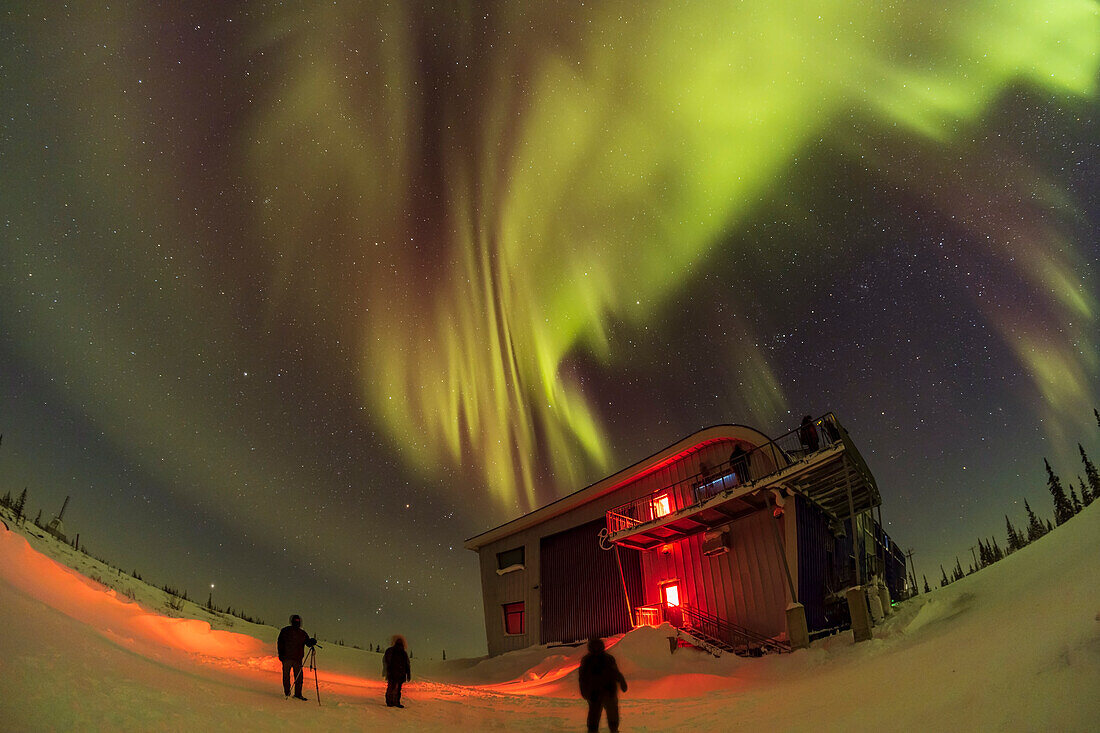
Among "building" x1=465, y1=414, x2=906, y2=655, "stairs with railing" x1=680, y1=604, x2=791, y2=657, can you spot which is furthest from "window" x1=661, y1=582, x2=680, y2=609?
"stairs with railing" x1=680, y1=604, x2=791, y2=657

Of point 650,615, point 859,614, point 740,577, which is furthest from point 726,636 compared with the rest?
point 859,614

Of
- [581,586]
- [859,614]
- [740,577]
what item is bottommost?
[859,614]

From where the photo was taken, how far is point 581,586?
73.0 ft

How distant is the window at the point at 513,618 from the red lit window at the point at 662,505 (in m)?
8.92

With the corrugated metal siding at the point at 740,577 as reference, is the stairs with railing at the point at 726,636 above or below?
below

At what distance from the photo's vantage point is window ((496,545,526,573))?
25.8 m

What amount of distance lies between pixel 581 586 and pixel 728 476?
803 centimetres

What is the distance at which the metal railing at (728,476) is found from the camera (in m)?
16.0

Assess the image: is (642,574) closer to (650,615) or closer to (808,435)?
(650,615)

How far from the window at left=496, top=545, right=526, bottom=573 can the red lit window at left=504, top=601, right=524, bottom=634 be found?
167 cm

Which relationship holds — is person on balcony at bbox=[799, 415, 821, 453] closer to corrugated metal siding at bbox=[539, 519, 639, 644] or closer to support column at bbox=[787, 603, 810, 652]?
support column at bbox=[787, 603, 810, 652]

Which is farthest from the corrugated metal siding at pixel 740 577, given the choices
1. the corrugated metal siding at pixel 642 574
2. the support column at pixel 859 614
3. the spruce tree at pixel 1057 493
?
the spruce tree at pixel 1057 493

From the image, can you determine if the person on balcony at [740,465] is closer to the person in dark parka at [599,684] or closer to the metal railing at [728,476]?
the metal railing at [728,476]

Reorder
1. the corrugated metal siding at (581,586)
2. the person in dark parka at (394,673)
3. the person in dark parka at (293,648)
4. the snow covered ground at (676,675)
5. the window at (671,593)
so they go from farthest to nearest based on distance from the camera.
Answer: the corrugated metal siding at (581,586)
the window at (671,593)
the person in dark parka at (394,673)
the person in dark parka at (293,648)
the snow covered ground at (676,675)
